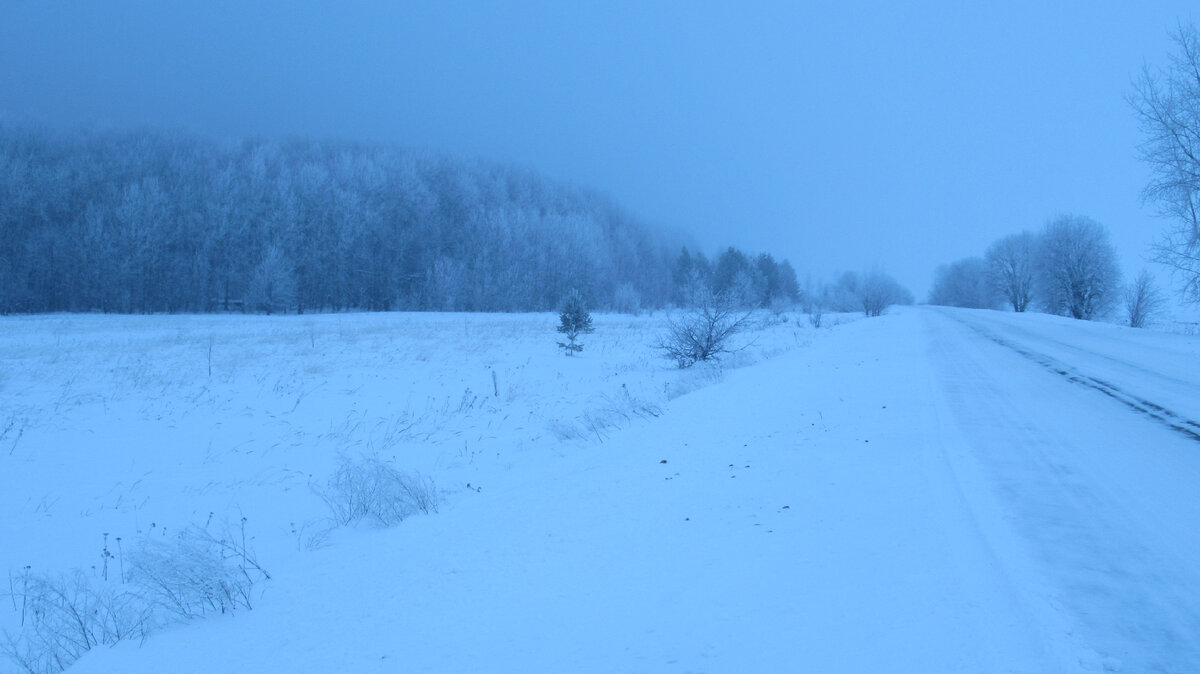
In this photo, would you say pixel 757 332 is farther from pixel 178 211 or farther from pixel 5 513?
pixel 178 211

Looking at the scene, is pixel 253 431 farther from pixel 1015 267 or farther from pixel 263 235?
pixel 1015 267

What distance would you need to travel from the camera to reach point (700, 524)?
3.89 m

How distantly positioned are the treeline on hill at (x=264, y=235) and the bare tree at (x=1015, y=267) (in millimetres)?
28495

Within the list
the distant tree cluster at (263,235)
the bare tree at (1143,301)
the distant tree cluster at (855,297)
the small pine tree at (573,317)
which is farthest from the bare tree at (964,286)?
the small pine tree at (573,317)

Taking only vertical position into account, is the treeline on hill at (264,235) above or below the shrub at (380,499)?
above

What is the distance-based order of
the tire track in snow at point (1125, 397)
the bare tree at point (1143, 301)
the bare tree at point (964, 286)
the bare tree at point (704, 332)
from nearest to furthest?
1. the tire track in snow at point (1125, 397)
2. the bare tree at point (704, 332)
3. the bare tree at point (1143, 301)
4. the bare tree at point (964, 286)

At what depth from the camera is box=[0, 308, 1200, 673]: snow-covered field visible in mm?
2545

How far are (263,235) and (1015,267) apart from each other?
83519mm

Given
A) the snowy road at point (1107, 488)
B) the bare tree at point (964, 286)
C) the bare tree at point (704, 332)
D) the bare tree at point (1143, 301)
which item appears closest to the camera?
the snowy road at point (1107, 488)

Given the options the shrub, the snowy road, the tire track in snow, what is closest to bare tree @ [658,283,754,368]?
the tire track in snow

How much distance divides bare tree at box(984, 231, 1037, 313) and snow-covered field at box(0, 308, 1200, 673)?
212 feet

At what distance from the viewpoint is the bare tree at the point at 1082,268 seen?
4512cm

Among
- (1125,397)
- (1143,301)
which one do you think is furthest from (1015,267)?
(1125,397)

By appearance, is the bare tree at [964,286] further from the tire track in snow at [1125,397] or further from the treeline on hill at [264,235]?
the tire track in snow at [1125,397]
